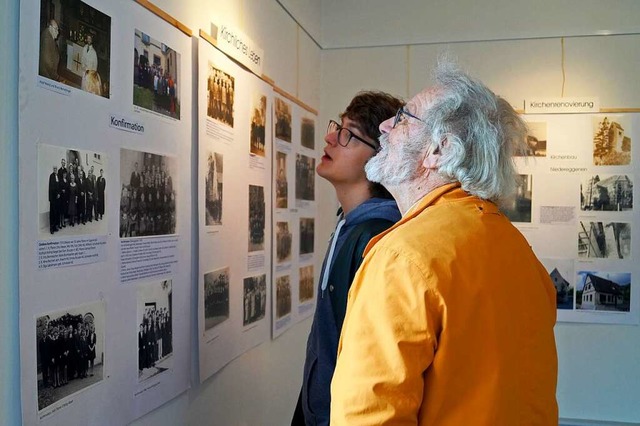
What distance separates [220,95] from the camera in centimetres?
204

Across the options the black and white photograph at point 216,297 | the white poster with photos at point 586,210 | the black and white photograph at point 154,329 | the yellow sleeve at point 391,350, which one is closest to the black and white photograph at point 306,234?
the black and white photograph at point 216,297

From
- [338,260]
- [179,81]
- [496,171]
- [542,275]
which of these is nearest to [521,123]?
[496,171]

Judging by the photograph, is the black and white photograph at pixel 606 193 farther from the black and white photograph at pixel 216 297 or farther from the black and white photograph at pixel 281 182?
the black and white photograph at pixel 216 297

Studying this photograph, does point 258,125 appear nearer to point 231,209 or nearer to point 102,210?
point 231,209

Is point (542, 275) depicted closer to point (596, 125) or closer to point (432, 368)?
point (432, 368)

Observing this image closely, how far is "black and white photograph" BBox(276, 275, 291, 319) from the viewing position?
9.10ft

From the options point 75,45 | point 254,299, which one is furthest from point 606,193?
point 75,45

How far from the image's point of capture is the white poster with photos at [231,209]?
6.31ft

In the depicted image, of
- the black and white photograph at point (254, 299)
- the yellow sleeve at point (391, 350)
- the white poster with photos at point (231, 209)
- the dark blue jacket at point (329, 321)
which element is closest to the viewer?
the yellow sleeve at point (391, 350)

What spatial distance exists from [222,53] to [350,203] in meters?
0.72

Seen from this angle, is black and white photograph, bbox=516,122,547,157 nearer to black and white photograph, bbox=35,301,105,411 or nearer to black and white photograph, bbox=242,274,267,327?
black and white photograph, bbox=242,274,267,327

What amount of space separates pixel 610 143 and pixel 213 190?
2646mm

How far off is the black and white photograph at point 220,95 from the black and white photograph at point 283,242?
77 cm

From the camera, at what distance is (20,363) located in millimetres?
1110
